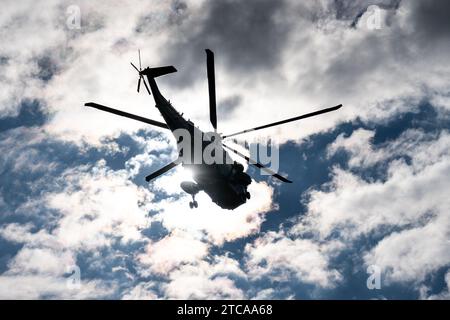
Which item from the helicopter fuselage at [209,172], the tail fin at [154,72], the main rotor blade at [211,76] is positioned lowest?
the helicopter fuselage at [209,172]

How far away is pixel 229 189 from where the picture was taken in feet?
102

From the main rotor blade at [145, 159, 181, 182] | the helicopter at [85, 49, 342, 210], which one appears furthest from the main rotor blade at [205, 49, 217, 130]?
the main rotor blade at [145, 159, 181, 182]

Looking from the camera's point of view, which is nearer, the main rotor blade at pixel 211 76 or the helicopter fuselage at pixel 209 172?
the main rotor blade at pixel 211 76

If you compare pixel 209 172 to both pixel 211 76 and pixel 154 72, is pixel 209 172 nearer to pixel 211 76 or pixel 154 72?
pixel 211 76

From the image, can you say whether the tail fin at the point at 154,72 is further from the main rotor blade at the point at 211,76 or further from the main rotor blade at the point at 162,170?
the main rotor blade at the point at 162,170

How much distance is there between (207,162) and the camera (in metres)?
29.6

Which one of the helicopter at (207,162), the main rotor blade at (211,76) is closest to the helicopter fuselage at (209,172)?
the helicopter at (207,162)

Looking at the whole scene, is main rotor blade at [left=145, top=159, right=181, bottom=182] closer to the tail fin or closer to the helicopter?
the helicopter

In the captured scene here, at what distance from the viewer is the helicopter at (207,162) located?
29672 mm
